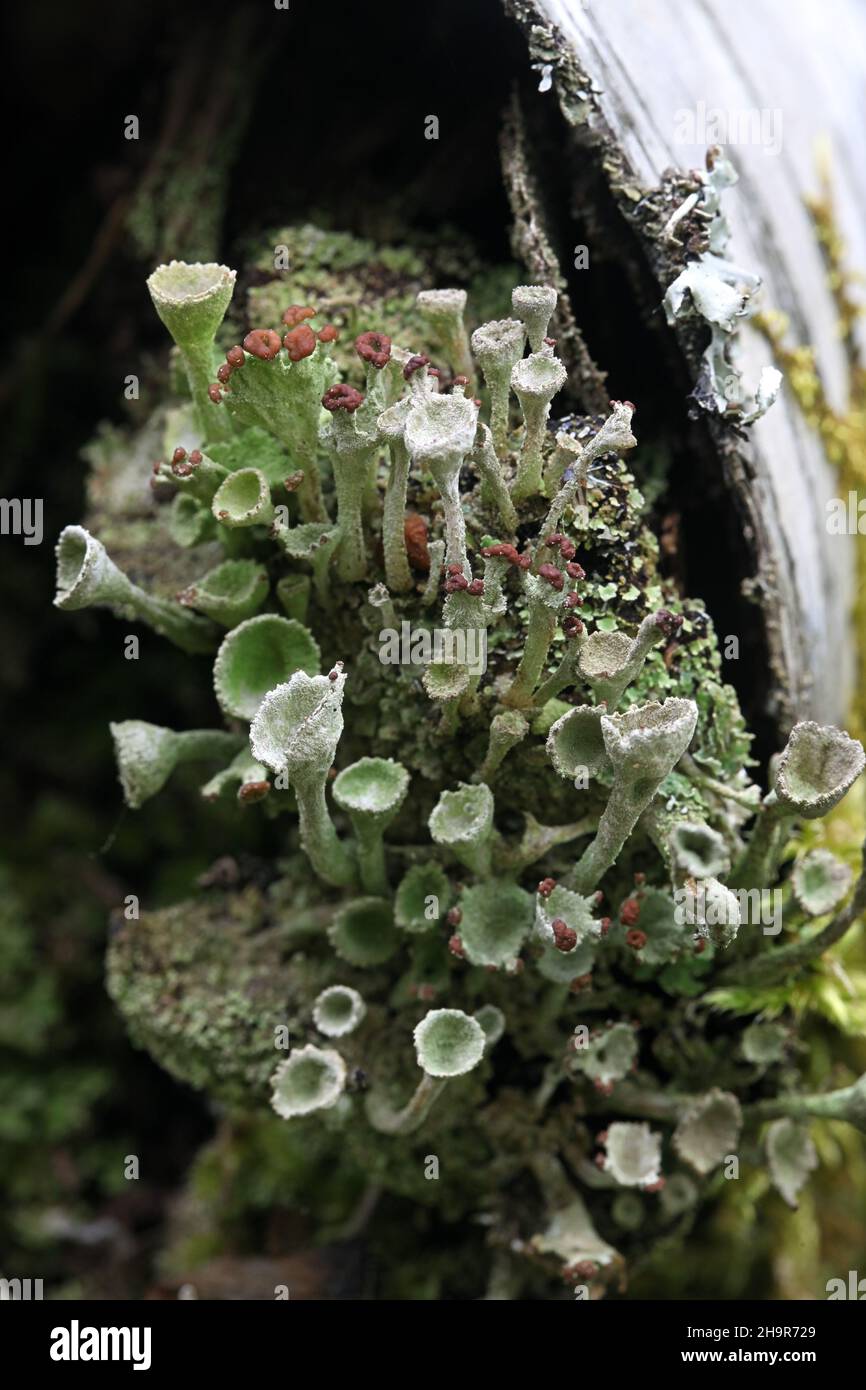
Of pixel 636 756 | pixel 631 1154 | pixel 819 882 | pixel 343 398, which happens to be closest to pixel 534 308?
pixel 343 398

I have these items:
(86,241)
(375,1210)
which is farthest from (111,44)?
(375,1210)

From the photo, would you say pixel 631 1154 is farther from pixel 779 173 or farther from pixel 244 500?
pixel 779 173

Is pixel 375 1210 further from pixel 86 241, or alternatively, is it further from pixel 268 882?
pixel 86 241

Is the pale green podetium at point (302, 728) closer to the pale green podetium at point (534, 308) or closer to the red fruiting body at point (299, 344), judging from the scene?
the red fruiting body at point (299, 344)

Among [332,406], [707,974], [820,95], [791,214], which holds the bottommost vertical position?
[707,974]

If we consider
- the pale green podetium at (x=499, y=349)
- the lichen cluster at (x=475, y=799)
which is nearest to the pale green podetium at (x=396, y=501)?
the lichen cluster at (x=475, y=799)

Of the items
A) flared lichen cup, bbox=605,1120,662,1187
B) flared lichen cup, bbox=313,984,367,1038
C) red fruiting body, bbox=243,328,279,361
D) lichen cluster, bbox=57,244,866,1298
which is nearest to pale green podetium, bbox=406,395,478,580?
lichen cluster, bbox=57,244,866,1298
